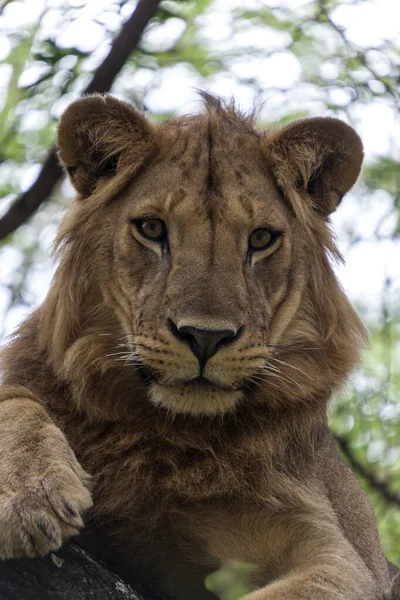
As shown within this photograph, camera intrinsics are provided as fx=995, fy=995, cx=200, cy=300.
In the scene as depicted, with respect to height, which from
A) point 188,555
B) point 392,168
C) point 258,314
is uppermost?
point 258,314

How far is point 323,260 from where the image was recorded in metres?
Answer: 5.19

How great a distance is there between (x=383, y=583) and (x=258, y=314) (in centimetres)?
150

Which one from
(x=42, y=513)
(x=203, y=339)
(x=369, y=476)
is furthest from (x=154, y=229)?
(x=369, y=476)

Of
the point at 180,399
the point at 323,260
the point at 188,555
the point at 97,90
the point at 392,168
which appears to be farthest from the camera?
the point at 392,168

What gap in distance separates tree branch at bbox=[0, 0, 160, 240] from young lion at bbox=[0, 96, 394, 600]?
1.47 metres

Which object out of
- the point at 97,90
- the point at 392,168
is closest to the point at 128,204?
the point at 97,90

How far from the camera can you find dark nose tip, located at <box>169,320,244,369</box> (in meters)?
4.19

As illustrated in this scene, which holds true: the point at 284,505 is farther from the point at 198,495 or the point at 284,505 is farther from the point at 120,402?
the point at 120,402

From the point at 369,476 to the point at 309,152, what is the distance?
3506 millimetres

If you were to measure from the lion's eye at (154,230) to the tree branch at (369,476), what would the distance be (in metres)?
3.61

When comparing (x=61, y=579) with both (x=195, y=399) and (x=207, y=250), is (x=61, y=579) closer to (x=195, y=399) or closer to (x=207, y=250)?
(x=195, y=399)

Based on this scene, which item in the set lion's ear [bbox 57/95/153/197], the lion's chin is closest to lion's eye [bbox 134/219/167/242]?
lion's ear [bbox 57/95/153/197]

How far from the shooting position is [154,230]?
4750 mm

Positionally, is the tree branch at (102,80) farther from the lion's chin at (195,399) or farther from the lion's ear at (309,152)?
the lion's chin at (195,399)
